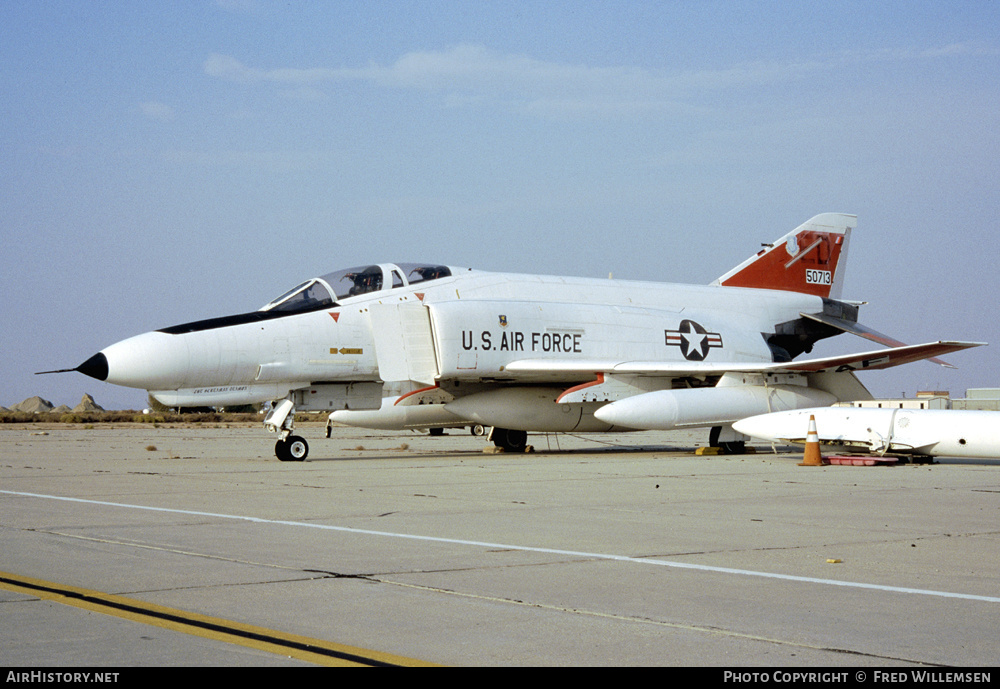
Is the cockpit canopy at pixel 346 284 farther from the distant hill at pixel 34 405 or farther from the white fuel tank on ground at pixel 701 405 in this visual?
the distant hill at pixel 34 405

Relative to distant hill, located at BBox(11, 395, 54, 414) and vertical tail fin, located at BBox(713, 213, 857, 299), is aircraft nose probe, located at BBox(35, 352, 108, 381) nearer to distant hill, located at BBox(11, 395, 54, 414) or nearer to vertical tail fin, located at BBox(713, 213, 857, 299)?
vertical tail fin, located at BBox(713, 213, 857, 299)

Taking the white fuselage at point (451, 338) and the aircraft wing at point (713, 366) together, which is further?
the aircraft wing at point (713, 366)

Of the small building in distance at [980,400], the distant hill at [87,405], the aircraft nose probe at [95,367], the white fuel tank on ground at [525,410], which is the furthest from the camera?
the distant hill at [87,405]

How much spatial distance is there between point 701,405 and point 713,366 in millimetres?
1184

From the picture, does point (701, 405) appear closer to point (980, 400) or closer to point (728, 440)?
point (728, 440)

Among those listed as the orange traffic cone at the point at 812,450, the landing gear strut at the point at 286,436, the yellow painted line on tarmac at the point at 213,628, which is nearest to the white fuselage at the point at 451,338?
the landing gear strut at the point at 286,436

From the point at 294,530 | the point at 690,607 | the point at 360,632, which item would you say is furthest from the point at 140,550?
the point at 690,607

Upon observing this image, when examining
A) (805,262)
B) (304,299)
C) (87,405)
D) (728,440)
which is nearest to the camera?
(304,299)

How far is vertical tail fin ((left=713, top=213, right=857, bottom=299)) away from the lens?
76.4ft

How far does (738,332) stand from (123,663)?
18636 millimetres

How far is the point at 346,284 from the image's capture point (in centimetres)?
1719

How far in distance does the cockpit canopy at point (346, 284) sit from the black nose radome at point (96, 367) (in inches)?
111

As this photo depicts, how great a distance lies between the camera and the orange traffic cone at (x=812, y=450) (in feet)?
49.2

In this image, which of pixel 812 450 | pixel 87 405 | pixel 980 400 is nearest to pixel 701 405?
pixel 812 450
